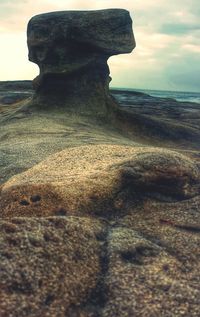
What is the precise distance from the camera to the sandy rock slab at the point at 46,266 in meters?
7.55

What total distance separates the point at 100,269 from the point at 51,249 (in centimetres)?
96

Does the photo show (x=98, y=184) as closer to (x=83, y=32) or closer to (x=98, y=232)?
(x=98, y=232)

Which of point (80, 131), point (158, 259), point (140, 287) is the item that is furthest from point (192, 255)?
point (80, 131)

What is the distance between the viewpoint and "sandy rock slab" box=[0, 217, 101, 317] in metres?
7.55

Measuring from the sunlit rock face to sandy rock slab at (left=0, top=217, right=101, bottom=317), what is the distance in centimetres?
2337

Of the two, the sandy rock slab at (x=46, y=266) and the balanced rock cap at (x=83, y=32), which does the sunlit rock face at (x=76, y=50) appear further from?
the sandy rock slab at (x=46, y=266)

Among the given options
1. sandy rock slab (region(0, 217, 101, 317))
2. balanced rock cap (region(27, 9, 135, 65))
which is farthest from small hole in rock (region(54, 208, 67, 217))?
balanced rock cap (region(27, 9, 135, 65))

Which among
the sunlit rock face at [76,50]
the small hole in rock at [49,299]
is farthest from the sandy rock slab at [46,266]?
the sunlit rock face at [76,50]

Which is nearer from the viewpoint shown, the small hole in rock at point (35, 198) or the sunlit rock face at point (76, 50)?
the small hole in rock at point (35, 198)

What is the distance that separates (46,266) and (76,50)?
83.9 feet

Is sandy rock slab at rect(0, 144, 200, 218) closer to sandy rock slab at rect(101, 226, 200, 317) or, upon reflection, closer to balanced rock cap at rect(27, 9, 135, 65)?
sandy rock slab at rect(101, 226, 200, 317)

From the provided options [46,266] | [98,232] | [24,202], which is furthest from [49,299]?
[24,202]

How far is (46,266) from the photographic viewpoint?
26.9 feet

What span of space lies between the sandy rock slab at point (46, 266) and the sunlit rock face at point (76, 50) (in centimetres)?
2337
